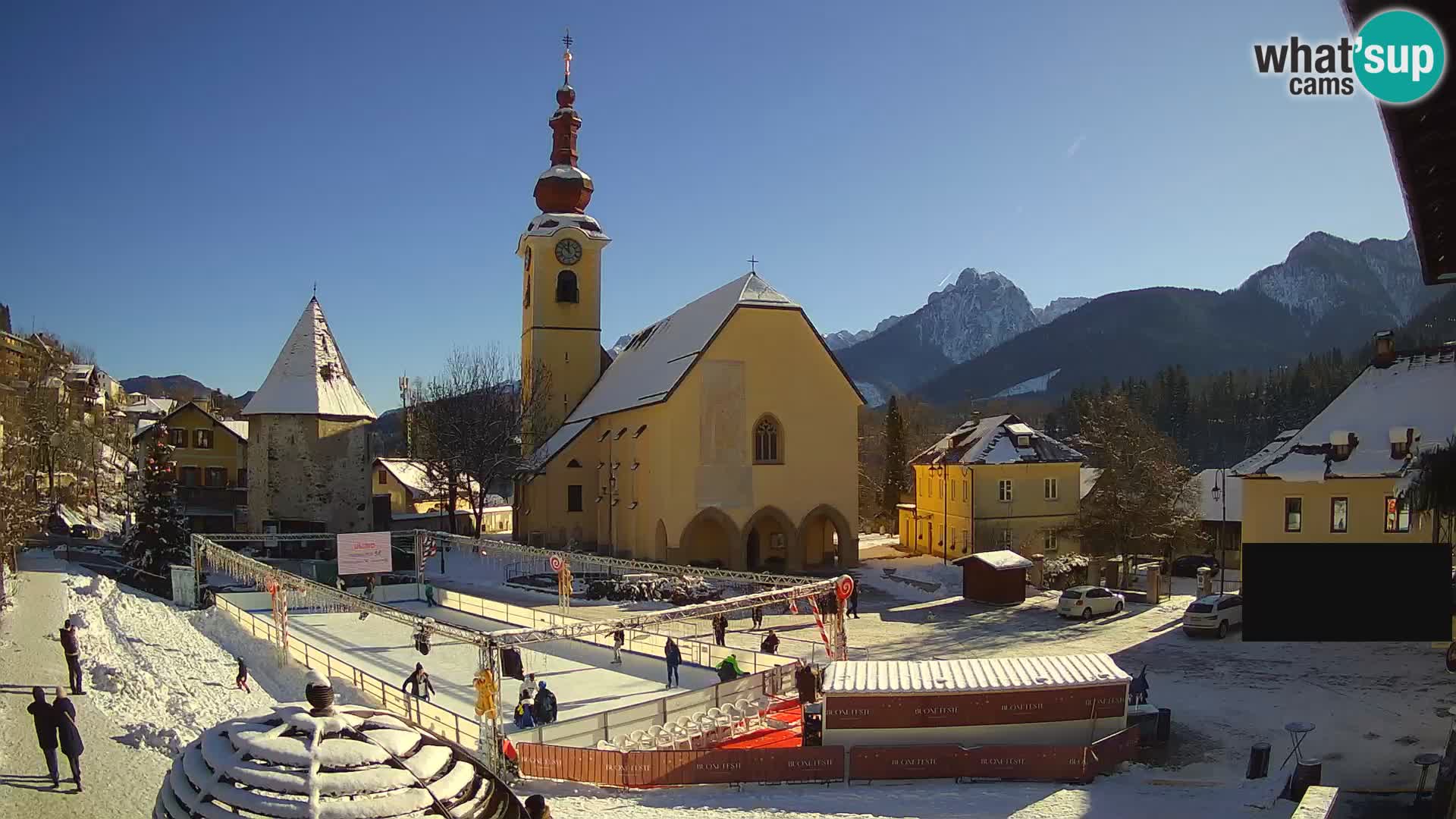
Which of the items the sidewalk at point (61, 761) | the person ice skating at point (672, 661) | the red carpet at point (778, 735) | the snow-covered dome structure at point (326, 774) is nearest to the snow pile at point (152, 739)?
the sidewalk at point (61, 761)

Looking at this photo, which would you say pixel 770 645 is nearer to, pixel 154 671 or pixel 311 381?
pixel 154 671

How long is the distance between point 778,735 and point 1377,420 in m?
19.5

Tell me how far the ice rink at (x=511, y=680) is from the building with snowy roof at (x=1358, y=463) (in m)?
16.4

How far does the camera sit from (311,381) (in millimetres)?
44344

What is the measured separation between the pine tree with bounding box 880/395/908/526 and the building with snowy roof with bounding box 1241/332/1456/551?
112 ft

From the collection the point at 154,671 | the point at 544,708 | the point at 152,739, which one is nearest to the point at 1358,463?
the point at 544,708

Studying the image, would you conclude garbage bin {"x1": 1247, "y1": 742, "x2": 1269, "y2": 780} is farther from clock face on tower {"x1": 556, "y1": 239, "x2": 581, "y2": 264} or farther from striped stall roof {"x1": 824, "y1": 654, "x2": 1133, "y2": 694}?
clock face on tower {"x1": 556, "y1": 239, "x2": 581, "y2": 264}

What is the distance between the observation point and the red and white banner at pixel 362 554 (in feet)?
95.9

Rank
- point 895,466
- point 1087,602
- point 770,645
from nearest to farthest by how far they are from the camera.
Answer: point 770,645, point 1087,602, point 895,466

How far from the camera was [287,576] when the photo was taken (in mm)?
24984

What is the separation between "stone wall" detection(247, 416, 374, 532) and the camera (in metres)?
43.0

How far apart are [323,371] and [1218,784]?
41005mm

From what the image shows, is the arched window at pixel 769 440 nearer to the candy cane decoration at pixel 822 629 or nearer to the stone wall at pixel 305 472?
the candy cane decoration at pixel 822 629

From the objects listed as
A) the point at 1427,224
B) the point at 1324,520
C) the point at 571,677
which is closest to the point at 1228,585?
the point at 1324,520
